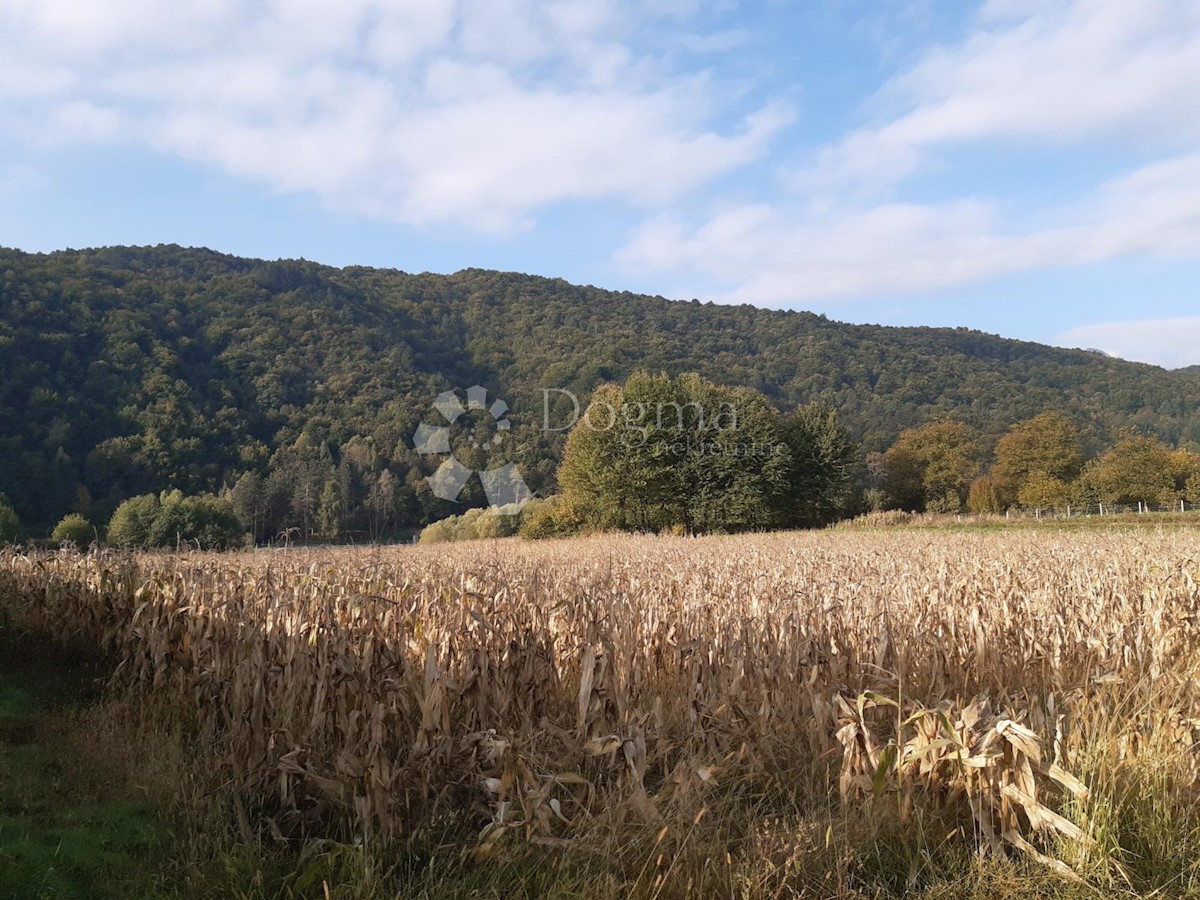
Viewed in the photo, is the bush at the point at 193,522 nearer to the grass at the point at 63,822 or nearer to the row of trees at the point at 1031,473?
the grass at the point at 63,822

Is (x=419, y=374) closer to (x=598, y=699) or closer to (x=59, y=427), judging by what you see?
(x=59, y=427)

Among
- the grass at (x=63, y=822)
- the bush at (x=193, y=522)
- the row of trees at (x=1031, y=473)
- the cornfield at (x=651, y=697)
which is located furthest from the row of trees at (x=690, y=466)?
the grass at (x=63, y=822)

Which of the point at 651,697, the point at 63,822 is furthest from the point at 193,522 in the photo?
the point at 651,697

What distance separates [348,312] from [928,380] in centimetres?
7650

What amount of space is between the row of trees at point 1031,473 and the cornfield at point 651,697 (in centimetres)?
5511

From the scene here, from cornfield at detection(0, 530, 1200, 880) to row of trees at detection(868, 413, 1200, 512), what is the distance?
5511 cm

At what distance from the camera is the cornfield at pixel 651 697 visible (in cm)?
330

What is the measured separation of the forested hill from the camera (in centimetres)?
4462

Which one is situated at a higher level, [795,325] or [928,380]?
[795,325]

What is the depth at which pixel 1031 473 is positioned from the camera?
6147cm

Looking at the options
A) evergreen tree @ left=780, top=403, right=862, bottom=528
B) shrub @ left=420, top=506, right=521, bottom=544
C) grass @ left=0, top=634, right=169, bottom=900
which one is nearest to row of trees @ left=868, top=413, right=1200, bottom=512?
evergreen tree @ left=780, top=403, right=862, bottom=528

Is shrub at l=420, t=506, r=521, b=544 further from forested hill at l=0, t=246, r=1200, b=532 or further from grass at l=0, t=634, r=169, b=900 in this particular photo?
grass at l=0, t=634, r=169, b=900

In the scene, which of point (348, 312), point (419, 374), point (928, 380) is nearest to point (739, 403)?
point (419, 374)

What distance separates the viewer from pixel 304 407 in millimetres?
62781
